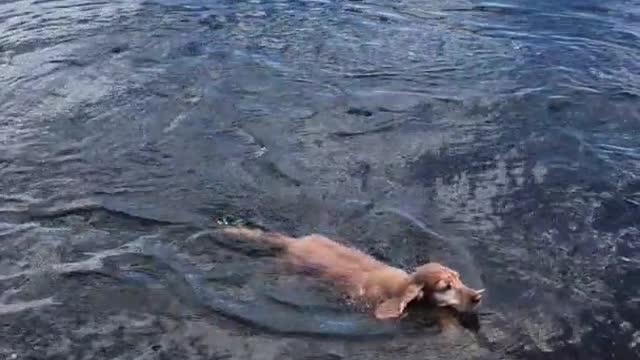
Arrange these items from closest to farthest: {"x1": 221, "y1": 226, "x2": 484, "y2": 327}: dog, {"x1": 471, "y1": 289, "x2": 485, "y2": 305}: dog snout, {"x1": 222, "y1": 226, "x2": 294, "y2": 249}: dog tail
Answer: {"x1": 471, "y1": 289, "x2": 485, "y2": 305}: dog snout, {"x1": 221, "y1": 226, "x2": 484, "y2": 327}: dog, {"x1": 222, "y1": 226, "x2": 294, "y2": 249}: dog tail

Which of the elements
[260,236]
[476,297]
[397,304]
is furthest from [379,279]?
[260,236]

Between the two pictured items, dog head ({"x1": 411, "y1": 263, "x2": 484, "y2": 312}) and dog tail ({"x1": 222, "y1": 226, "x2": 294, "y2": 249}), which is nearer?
dog head ({"x1": 411, "y1": 263, "x2": 484, "y2": 312})

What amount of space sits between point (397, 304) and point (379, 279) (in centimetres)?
31

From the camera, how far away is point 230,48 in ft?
39.3

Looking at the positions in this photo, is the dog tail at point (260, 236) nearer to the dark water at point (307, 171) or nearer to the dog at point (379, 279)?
the dog at point (379, 279)

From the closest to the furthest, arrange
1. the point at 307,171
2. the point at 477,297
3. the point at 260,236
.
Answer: the point at 477,297
the point at 260,236
the point at 307,171

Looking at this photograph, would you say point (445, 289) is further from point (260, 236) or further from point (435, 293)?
point (260, 236)

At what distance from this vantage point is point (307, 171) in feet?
29.2


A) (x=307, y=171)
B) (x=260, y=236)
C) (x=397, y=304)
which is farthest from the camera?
(x=307, y=171)

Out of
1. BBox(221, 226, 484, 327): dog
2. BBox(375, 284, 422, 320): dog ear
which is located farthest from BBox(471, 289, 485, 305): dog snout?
BBox(375, 284, 422, 320): dog ear

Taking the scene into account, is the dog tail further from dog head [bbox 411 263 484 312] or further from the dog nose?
the dog nose

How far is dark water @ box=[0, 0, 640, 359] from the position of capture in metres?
6.75

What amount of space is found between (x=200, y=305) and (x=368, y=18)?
7.34m

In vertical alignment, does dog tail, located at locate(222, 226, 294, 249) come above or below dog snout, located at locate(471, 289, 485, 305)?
below
